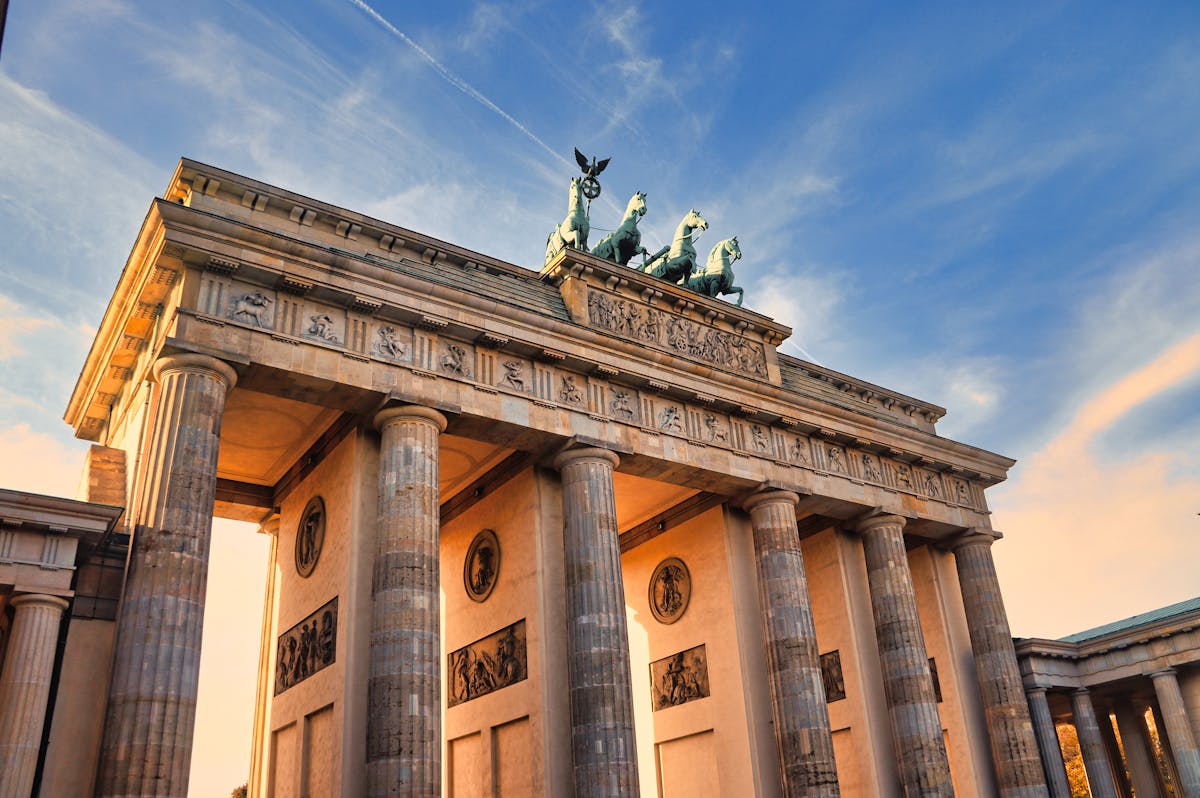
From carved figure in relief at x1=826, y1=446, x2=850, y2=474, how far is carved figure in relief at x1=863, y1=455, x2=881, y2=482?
800 mm

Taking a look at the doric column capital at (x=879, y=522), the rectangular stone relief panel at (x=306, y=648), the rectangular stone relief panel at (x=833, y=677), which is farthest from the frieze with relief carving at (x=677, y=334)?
the rectangular stone relief panel at (x=306, y=648)

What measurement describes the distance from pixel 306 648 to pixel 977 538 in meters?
20.6

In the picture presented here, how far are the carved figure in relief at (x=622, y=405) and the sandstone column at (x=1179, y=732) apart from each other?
19.3 meters

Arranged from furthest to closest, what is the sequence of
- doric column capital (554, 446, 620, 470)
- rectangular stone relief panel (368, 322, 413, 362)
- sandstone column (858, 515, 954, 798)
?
sandstone column (858, 515, 954, 798), doric column capital (554, 446, 620, 470), rectangular stone relief panel (368, 322, 413, 362)

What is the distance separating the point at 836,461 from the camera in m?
27.7

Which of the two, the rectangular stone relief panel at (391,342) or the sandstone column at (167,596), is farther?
the rectangular stone relief panel at (391,342)

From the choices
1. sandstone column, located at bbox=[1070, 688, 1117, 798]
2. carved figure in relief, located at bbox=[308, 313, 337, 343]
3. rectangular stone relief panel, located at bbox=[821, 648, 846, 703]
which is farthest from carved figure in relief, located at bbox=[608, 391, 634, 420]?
sandstone column, located at bbox=[1070, 688, 1117, 798]

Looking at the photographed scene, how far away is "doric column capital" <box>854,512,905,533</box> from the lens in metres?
28.1

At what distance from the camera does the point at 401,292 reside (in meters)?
20.6

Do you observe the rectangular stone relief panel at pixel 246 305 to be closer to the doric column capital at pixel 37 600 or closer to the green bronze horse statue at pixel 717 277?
the doric column capital at pixel 37 600

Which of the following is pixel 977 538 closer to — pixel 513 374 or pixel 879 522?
pixel 879 522

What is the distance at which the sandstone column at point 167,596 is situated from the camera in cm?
1474

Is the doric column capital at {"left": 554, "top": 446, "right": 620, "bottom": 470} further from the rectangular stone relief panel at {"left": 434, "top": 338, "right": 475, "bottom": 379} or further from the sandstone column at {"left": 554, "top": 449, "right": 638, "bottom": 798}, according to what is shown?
the rectangular stone relief panel at {"left": 434, "top": 338, "right": 475, "bottom": 379}

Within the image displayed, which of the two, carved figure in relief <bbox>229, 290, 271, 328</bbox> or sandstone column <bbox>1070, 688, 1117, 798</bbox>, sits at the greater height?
carved figure in relief <bbox>229, 290, 271, 328</bbox>
